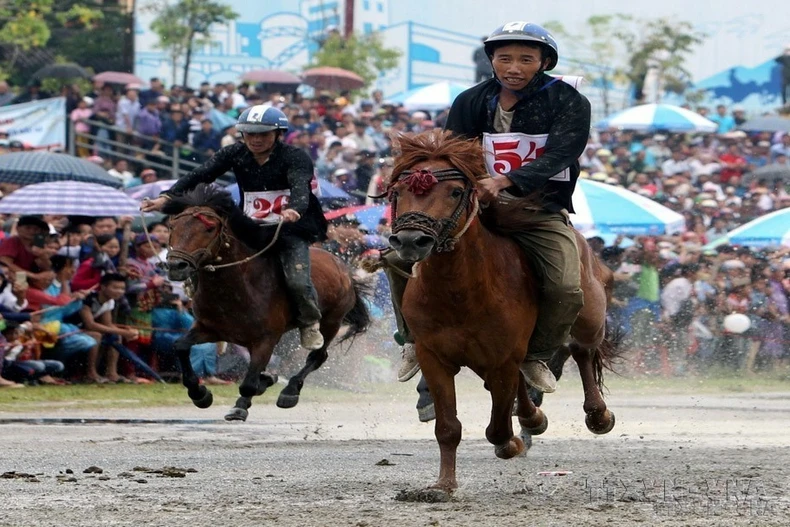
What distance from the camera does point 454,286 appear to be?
25.8ft

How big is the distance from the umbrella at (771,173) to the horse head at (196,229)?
1693cm

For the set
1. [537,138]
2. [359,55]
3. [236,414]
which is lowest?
[236,414]

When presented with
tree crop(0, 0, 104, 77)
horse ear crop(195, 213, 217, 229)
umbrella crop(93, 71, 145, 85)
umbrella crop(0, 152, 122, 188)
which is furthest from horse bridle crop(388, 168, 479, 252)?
tree crop(0, 0, 104, 77)

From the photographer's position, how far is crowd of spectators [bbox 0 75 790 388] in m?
16.4

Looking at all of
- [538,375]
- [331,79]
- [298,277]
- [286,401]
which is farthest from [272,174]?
[331,79]

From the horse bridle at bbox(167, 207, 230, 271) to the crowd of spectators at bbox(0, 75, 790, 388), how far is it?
1549mm

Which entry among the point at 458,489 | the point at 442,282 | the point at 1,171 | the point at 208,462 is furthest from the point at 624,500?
the point at 1,171

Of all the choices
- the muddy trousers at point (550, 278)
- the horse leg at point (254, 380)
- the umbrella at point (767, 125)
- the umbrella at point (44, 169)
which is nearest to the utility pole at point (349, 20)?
the umbrella at point (767, 125)

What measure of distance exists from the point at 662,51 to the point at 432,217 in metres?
28.7

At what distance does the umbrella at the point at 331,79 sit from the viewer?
30391 mm

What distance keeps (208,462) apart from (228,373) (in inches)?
302

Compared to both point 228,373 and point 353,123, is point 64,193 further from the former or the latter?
point 353,123

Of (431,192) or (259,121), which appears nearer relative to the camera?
(431,192)

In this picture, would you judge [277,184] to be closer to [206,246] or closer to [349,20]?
[206,246]
